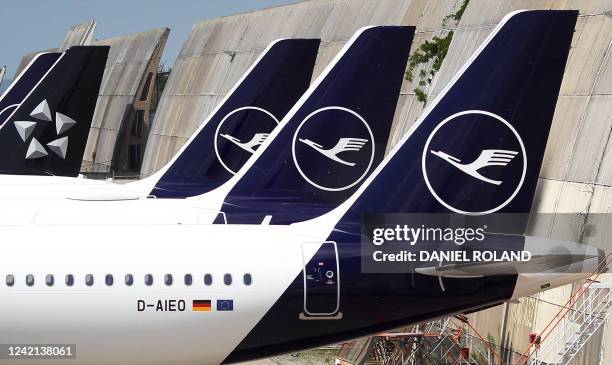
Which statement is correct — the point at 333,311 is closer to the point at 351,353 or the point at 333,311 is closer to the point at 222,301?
the point at 222,301

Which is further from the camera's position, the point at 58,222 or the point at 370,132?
the point at 370,132

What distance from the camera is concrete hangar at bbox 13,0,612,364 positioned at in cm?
2602

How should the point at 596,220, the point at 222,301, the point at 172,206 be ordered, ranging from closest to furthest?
the point at 222,301, the point at 172,206, the point at 596,220

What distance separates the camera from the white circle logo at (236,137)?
27.9 m

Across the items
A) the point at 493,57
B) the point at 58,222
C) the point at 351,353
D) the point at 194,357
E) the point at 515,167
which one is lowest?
the point at 351,353

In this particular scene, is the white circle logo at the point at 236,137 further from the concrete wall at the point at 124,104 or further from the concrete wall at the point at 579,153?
the concrete wall at the point at 124,104

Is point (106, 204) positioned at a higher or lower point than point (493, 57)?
lower

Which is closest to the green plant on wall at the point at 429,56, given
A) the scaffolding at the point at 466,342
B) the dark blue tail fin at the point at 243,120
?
the dark blue tail fin at the point at 243,120

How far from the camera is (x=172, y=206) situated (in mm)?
22094

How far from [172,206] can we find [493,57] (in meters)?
7.44

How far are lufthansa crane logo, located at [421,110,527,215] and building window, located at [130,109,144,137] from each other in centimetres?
6059

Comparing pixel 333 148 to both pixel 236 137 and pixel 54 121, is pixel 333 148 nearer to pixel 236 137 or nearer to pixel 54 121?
pixel 236 137

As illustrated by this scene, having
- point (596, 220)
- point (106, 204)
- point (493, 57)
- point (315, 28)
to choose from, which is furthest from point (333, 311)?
point (315, 28)

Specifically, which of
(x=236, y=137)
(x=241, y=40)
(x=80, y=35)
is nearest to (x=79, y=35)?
(x=80, y=35)
